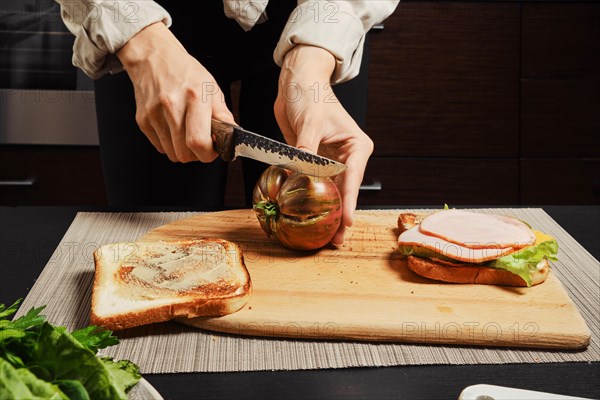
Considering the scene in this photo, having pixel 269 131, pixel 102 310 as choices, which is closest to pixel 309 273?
pixel 102 310

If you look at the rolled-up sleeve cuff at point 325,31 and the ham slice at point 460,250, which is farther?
the rolled-up sleeve cuff at point 325,31

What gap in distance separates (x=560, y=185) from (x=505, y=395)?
2.17m

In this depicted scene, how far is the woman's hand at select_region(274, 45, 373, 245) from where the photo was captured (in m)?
1.22

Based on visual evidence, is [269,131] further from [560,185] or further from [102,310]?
[560,185]

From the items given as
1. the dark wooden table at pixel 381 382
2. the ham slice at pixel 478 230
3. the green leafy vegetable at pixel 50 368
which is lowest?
the dark wooden table at pixel 381 382

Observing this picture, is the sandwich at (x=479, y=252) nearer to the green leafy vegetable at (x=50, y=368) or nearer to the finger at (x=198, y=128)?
the finger at (x=198, y=128)

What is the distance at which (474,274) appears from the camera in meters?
1.02

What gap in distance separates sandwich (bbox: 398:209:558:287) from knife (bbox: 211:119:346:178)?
161mm

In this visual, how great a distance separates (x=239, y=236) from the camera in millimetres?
1229

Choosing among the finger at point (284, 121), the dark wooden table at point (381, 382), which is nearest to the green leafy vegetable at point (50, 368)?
the dark wooden table at point (381, 382)

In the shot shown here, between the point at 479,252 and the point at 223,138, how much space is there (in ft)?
1.37

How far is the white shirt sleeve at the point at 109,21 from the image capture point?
1214 millimetres

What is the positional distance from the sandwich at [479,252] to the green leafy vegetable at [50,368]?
0.56 m

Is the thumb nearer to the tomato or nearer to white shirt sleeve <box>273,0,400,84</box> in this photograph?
the tomato
